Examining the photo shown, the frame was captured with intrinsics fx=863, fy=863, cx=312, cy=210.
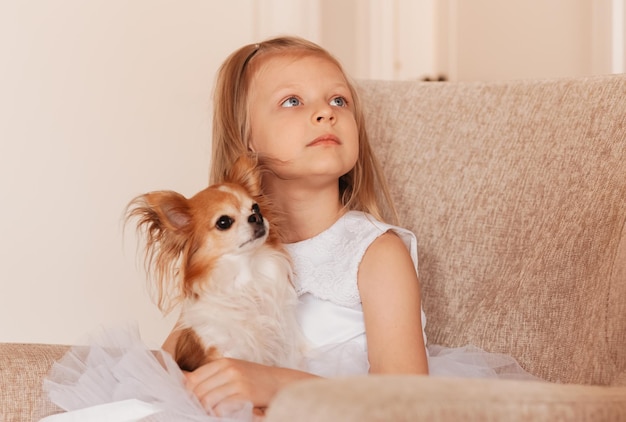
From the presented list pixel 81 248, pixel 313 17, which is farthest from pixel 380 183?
pixel 313 17

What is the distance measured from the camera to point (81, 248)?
2.41 meters

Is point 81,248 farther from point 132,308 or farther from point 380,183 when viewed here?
point 380,183

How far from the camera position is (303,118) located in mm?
1655

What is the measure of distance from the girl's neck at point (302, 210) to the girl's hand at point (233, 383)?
431mm

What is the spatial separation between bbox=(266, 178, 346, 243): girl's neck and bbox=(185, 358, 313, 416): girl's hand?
0.43 metres

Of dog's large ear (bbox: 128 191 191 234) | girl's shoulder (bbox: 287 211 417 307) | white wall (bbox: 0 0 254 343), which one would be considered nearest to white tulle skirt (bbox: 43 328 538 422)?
girl's shoulder (bbox: 287 211 417 307)

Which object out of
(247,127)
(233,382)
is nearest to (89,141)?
(247,127)

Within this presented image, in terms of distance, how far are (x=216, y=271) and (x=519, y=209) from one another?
66 cm

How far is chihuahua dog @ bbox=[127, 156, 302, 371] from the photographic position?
1.43 m

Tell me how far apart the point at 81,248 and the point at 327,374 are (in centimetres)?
111

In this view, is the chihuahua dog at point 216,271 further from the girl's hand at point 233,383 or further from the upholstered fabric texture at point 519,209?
the upholstered fabric texture at point 519,209

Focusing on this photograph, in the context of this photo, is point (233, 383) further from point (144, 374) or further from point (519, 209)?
point (519, 209)

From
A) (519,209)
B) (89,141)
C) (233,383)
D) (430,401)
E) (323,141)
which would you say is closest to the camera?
(430,401)

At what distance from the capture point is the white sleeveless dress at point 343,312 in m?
1.58
